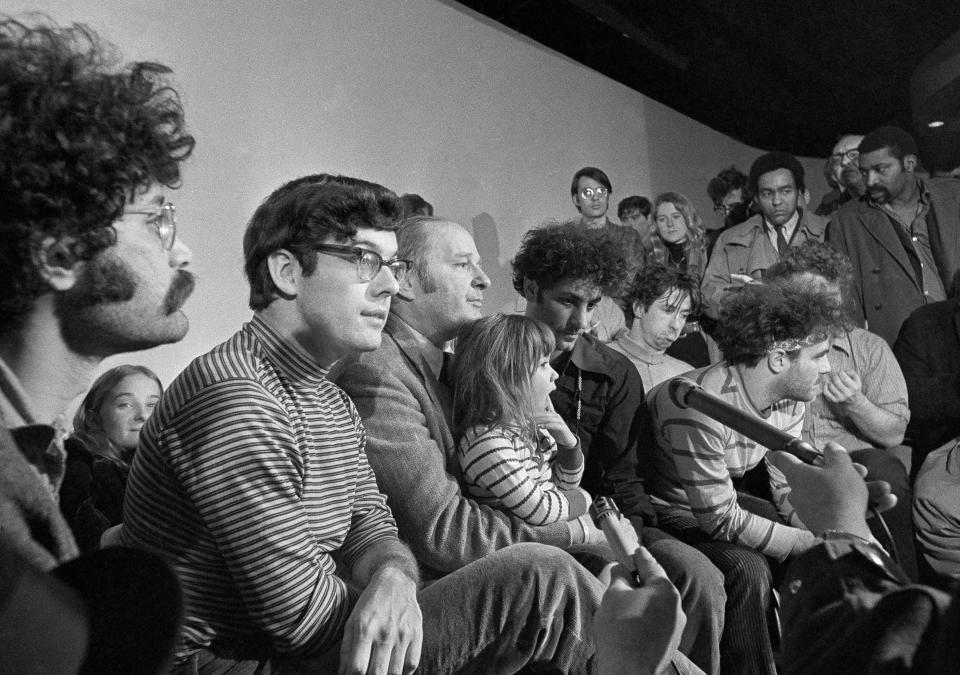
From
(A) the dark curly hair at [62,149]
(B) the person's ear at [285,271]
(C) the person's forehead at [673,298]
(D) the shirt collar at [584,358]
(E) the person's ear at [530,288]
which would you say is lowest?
(D) the shirt collar at [584,358]

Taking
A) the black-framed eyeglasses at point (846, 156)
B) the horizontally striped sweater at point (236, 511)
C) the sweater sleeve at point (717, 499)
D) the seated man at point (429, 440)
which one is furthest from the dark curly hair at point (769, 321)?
the black-framed eyeglasses at point (846, 156)

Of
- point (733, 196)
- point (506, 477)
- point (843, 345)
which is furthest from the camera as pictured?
point (733, 196)

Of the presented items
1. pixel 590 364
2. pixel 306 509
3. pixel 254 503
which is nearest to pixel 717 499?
pixel 590 364

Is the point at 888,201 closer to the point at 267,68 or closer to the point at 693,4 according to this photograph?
the point at 693,4

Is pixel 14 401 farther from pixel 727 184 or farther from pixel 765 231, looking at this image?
pixel 727 184

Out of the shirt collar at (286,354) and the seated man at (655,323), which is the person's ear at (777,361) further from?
the shirt collar at (286,354)

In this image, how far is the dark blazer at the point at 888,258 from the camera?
373 centimetres

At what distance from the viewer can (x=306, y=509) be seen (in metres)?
1.45

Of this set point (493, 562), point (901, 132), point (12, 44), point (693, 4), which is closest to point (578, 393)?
point (493, 562)

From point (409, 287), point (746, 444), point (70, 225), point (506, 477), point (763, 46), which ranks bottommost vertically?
point (746, 444)

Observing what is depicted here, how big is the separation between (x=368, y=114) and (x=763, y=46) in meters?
2.86

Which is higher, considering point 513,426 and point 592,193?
point 592,193

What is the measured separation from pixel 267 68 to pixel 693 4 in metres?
2.85

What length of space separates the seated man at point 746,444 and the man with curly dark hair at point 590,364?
0.31 feet
